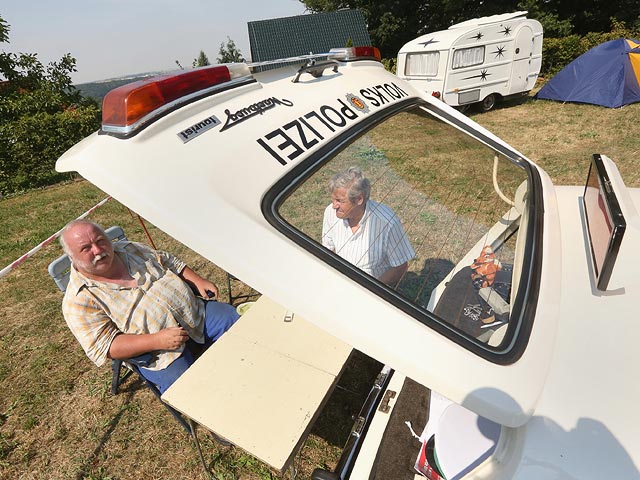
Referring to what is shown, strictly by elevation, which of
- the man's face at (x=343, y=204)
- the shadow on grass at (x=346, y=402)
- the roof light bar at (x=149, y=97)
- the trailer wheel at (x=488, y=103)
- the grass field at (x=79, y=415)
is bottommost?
the grass field at (x=79, y=415)

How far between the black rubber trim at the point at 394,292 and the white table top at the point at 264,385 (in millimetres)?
843

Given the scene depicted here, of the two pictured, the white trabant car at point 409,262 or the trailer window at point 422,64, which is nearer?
the white trabant car at point 409,262

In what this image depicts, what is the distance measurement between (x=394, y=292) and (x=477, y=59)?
10294mm

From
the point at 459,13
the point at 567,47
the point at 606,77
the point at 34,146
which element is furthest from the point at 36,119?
the point at 459,13

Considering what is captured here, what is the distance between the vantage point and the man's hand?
6.99ft

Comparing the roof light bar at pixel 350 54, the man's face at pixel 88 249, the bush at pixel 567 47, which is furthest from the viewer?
the bush at pixel 567 47

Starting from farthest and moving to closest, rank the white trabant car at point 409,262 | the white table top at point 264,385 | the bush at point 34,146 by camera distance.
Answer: the bush at point 34,146 → the white table top at point 264,385 → the white trabant car at point 409,262

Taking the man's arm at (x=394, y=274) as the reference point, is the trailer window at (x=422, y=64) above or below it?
below

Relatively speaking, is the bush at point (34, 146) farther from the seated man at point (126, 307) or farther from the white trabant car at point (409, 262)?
→ the white trabant car at point (409, 262)

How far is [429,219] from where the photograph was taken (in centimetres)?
164

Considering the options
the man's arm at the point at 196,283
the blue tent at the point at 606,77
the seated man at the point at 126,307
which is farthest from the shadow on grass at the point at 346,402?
the blue tent at the point at 606,77

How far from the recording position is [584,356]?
3.33 ft

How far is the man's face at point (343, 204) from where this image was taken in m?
1.42

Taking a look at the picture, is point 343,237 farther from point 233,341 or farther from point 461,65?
point 461,65
